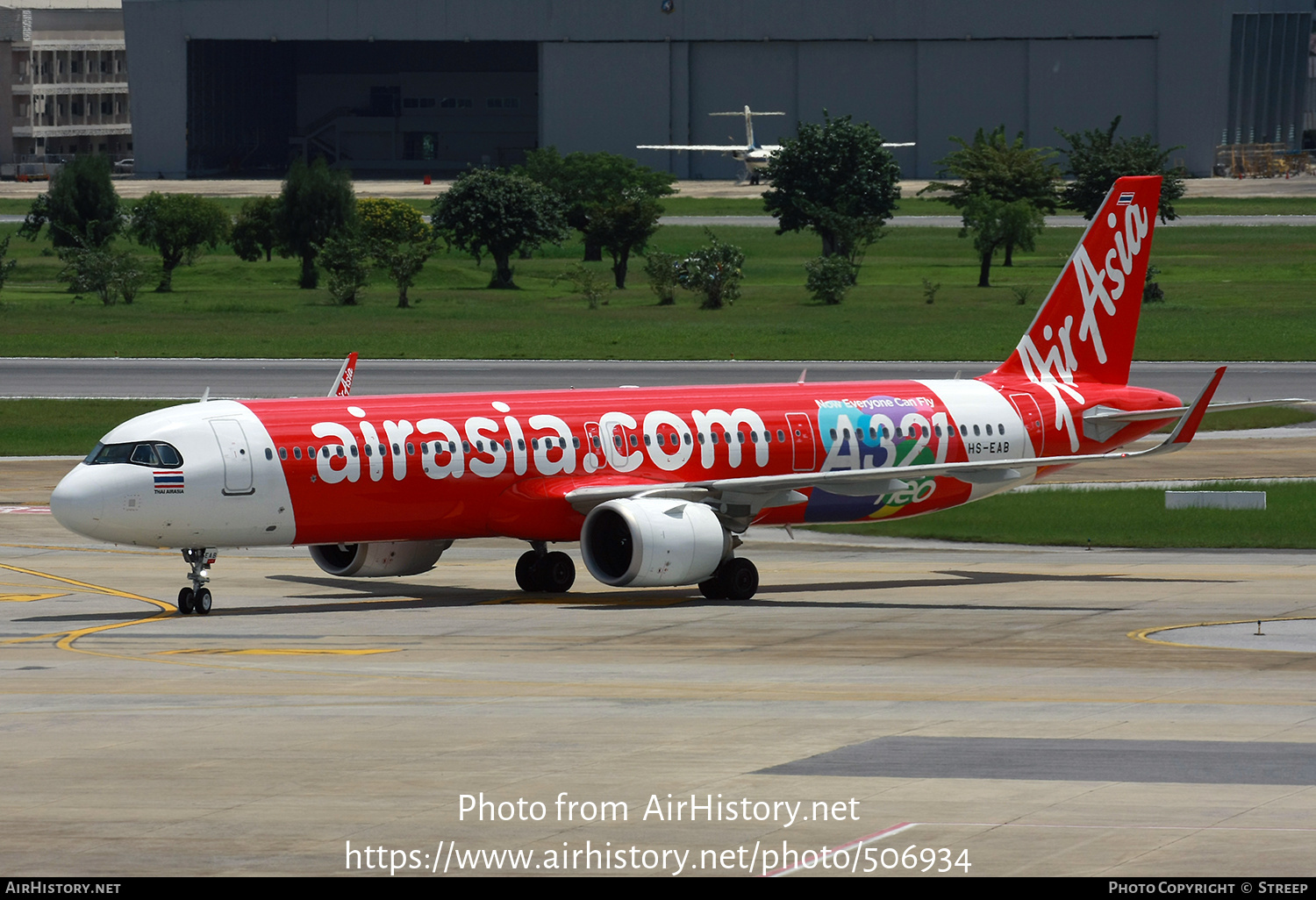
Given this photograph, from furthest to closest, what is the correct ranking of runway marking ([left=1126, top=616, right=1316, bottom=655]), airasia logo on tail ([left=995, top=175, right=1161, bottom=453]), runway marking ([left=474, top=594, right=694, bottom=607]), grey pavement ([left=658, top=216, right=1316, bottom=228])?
1. grey pavement ([left=658, top=216, right=1316, bottom=228])
2. airasia logo on tail ([left=995, top=175, right=1161, bottom=453])
3. runway marking ([left=474, top=594, right=694, bottom=607])
4. runway marking ([left=1126, top=616, right=1316, bottom=655])

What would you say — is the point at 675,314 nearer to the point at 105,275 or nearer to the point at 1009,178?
the point at 1009,178

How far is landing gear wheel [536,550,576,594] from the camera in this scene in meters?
45.1

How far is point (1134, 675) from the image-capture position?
32969 millimetres

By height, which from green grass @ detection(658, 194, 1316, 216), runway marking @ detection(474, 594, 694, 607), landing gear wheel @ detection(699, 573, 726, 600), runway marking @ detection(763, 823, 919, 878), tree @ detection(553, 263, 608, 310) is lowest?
runway marking @ detection(474, 594, 694, 607)

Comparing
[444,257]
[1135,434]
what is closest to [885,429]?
[1135,434]

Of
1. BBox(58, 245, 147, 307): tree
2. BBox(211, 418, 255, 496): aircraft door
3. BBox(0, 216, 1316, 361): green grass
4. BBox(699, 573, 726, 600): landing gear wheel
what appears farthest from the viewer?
BBox(58, 245, 147, 307): tree

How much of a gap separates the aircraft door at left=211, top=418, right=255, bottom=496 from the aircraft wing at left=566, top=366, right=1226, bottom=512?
6965 millimetres

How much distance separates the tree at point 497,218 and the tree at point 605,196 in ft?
15.1

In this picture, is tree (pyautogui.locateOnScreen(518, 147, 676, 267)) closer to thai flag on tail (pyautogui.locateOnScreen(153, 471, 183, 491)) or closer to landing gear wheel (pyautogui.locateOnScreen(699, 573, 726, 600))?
landing gear wheel (pyautogui.locateOnScreen(699, 573, 726, 600))

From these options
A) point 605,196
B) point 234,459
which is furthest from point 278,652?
point 605,196

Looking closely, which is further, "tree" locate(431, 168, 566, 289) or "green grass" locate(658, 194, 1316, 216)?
"green grass" locate(658, 194, 1316, 216)

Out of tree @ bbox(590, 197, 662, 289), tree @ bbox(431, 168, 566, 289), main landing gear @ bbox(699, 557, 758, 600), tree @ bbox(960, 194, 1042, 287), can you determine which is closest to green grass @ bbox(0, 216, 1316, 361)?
tree @ bbox(590, 197, 662, 289)

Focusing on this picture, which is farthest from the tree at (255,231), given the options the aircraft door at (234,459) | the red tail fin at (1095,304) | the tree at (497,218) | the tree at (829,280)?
the aircraft door at (234,459)

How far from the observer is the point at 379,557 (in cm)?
4506
